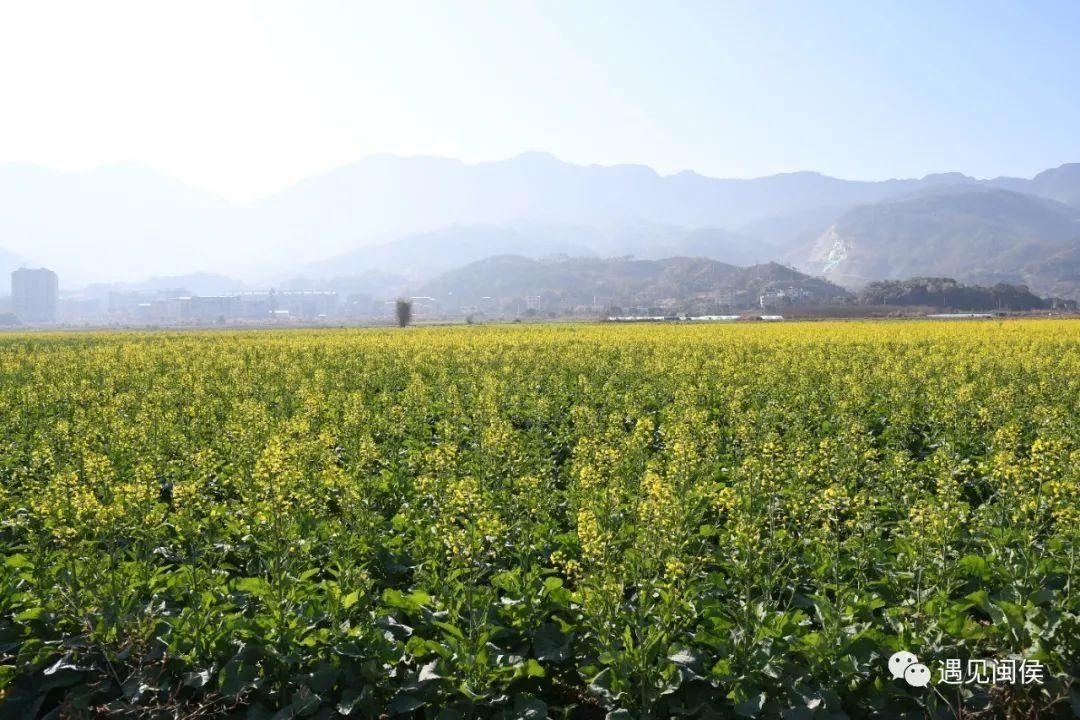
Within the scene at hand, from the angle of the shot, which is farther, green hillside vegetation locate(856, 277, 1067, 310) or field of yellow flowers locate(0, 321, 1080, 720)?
green hillside vegetation locate(856, 277, 1067, 310)

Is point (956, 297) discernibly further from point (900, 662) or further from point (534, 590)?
point (534, 590)

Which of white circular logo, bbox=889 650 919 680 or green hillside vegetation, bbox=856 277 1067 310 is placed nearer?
white circular logo, bbox=889 650 919 680

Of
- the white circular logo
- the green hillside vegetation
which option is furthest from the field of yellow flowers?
the green hillside vegetation

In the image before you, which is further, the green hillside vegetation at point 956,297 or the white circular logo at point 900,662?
the green hillside vegetation at point 956,297

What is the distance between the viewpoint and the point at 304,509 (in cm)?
880

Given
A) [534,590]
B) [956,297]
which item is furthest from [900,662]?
[956,297]

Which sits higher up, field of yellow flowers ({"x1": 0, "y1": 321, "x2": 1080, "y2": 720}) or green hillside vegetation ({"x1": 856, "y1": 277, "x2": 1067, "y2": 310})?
green hillside vegetation ({"x1": 856, "y1": 277, "x2": 1067, "y2": 310})

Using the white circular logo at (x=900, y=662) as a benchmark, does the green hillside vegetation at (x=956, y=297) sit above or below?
above

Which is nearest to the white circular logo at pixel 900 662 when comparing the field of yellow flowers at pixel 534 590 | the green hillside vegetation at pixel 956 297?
the field of yellow flowers at pixel 534 590

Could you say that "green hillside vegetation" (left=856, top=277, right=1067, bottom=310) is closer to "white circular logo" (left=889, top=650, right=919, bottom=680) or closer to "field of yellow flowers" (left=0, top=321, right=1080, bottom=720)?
"field of yellow flowers" (left=0, top=321, right=1080, bottom=720)

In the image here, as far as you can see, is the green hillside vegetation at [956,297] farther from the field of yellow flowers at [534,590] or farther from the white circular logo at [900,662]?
the white circular logo at [900,662]

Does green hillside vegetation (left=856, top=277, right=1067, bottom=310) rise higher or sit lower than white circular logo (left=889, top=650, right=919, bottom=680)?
higher

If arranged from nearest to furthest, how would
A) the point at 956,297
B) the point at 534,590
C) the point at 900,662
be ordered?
the point at 900,662
the point at 534,590
the point at 956,297

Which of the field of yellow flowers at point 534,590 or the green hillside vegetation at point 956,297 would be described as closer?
the field of yellow flowers at point 534,590
